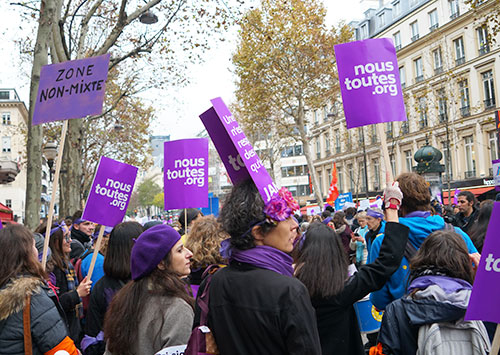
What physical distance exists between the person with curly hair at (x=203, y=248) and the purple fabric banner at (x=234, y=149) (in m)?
1.74

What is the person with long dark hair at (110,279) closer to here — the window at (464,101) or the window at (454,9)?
the window at (464,101)

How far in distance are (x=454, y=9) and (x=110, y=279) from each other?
118ft

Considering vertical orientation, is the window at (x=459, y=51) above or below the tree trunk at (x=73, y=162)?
above

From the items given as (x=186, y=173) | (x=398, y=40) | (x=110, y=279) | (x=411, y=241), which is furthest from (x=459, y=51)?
(x=110, y=279)

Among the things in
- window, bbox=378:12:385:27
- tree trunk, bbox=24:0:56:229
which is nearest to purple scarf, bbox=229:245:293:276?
tree trunk, bbox=24:0:56:229

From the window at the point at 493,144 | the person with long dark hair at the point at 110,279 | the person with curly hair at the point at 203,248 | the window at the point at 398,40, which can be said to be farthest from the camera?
the window at the point at 398,40

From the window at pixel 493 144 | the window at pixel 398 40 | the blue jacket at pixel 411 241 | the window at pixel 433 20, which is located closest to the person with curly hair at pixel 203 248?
the blue jacket at pixel 411 241

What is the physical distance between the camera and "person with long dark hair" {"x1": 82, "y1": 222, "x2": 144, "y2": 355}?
3746 mm

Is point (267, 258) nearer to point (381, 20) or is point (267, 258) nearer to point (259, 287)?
point (259, 287)

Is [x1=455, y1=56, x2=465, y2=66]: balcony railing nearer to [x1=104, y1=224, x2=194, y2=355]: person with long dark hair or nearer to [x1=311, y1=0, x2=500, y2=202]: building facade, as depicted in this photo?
[x1=311, y1=0, x2=500, y2=202]: building facade

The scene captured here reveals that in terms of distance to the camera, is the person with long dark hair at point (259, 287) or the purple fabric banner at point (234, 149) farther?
the purple fabric banner at point (234, 149)

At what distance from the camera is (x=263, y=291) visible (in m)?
2.03

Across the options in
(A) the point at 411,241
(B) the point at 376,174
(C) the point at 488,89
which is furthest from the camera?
(B) the point at 376,174

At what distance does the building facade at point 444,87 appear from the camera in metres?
31.4
